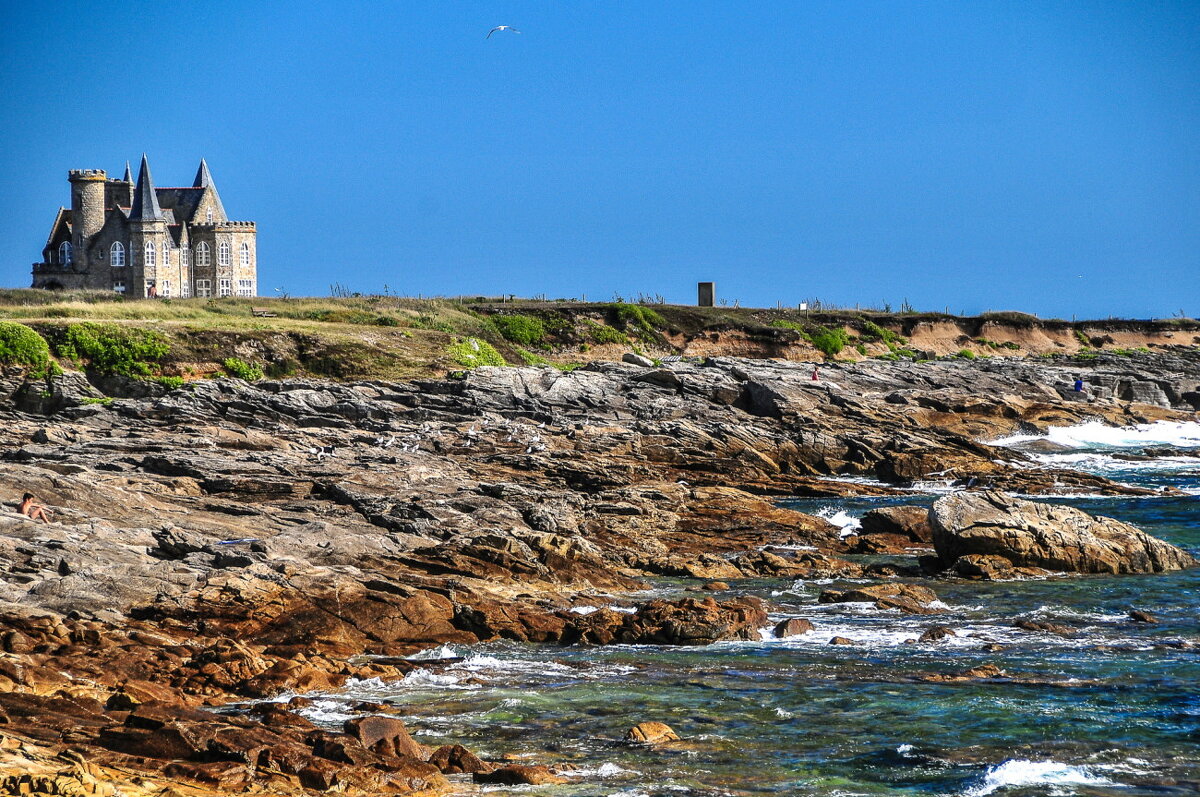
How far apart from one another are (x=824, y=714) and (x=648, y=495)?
1605 cm

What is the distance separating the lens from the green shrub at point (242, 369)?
143 feet

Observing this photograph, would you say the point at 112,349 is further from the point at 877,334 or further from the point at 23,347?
the point at 877,334

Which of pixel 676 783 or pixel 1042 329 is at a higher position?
pixel 1042 329

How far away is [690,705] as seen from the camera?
13820 millimetres

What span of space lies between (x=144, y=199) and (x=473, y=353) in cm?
3603

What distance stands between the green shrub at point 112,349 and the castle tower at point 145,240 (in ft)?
111

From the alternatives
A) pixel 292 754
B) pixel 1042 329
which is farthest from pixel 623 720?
pixel 1042 329

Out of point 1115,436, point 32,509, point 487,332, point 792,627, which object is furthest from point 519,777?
point 487,332

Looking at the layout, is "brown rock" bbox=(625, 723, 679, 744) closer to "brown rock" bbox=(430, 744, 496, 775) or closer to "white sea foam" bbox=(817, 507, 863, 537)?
"brown rock" bbox=(430, 744, 496, 775)

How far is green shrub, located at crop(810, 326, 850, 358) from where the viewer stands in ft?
237

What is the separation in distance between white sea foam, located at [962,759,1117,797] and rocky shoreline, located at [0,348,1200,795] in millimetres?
4321

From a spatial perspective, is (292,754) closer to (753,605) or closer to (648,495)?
(753,605)

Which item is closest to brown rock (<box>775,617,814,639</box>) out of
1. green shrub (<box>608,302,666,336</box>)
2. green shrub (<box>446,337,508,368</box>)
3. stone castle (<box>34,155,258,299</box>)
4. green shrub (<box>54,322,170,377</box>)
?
green shrub (<box>54,322,170,377</box>)

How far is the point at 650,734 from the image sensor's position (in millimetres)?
12430
